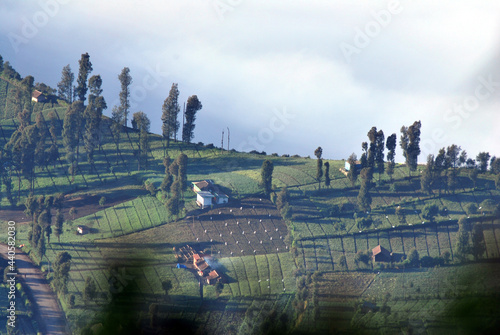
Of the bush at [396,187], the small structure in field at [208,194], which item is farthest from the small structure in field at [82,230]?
the bush at [396,187]

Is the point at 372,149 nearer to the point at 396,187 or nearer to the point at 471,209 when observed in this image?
the point at 396,187

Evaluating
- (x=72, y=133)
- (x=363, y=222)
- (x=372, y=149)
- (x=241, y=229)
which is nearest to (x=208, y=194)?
(x=241, y=229)

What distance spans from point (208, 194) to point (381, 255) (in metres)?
29.3

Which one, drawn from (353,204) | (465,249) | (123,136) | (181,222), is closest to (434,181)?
(353,204)

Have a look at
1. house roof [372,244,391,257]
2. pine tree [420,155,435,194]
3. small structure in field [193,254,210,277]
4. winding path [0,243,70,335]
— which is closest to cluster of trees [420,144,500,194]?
pine tree [420,155,435,194]

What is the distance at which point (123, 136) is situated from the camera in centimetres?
14675

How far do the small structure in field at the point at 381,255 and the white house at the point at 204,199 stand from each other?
26.4 m

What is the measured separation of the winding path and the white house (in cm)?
2665

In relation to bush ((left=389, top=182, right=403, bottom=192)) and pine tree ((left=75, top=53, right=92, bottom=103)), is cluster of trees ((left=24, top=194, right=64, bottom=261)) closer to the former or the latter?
pine tree ((left=75, top=53, right=92, bottom=103))

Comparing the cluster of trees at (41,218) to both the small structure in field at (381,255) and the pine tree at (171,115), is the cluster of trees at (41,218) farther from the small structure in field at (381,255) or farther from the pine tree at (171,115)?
the small structure in field at (381,255)

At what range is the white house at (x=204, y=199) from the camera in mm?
118500

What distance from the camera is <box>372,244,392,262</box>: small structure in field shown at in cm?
10451

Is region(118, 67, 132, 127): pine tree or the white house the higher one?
region(118, 67, 132, 127): pine tree

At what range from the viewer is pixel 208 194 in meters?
121
